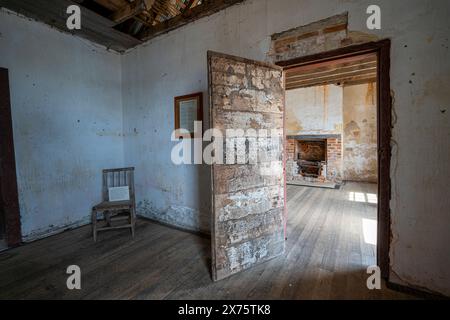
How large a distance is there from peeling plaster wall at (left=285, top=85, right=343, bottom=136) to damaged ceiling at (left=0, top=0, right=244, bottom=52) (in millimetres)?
4482

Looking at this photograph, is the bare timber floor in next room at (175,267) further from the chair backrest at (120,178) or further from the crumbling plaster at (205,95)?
the chair backrest at (120,178)

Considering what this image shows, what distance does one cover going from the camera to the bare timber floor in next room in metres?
1.73

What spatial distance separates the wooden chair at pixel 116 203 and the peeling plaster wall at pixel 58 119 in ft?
0.93

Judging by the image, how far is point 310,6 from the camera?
2.04 meters

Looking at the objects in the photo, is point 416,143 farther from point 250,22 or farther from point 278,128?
point 250,22

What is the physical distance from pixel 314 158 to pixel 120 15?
616 centimetres

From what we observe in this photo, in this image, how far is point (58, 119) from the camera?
9.49 feet

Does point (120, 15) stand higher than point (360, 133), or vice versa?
point (120, 15)

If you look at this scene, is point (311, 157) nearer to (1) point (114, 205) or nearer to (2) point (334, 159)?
(2) point (334, 159)

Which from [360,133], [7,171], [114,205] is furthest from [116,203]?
[360,133]

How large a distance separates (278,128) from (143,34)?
8.68 feet

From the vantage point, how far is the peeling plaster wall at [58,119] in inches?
101

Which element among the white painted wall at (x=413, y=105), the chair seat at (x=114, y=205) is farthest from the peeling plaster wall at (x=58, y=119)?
the white painted wall at (x=413, y=105)
